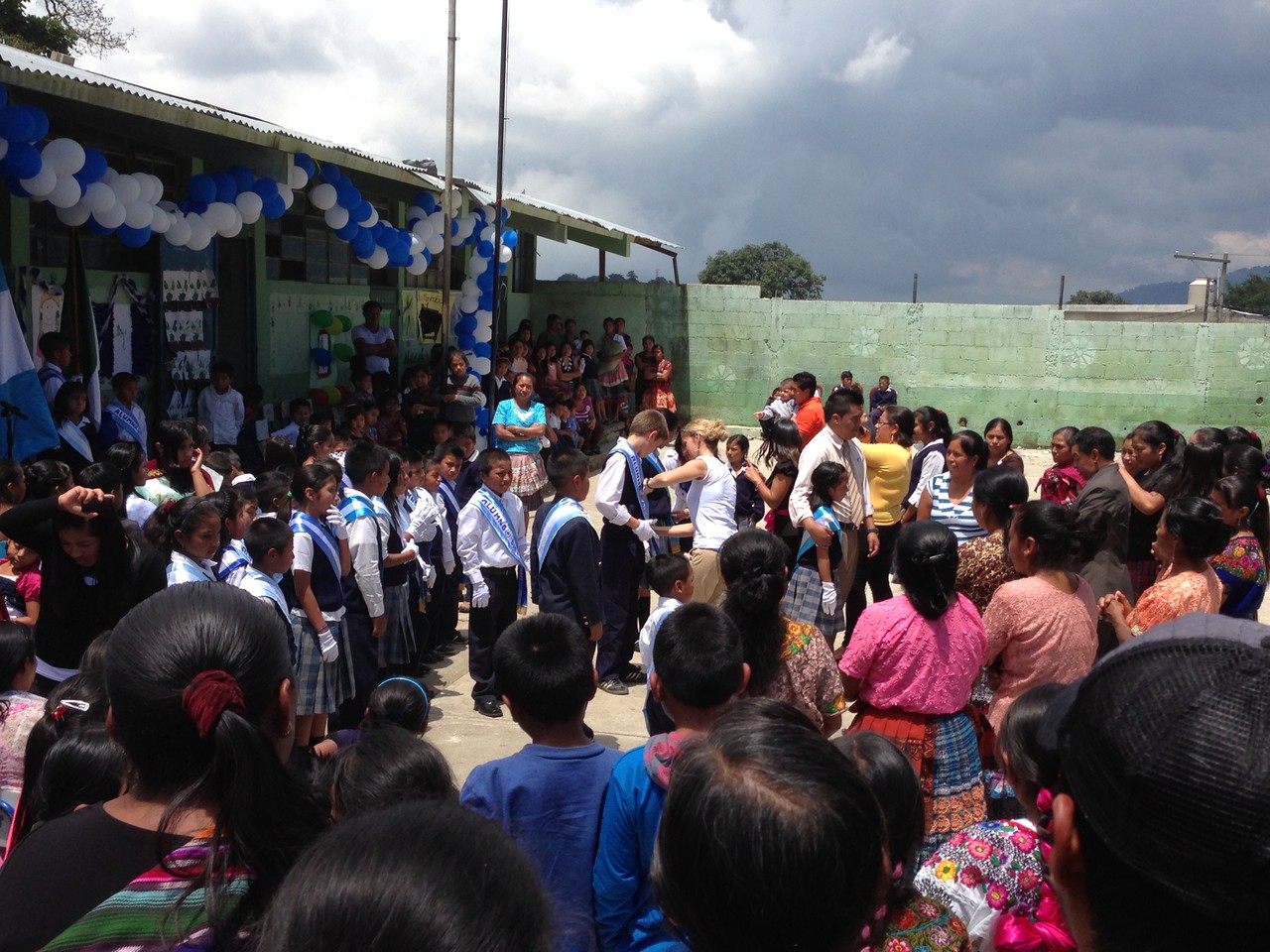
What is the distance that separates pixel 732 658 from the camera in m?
2.76

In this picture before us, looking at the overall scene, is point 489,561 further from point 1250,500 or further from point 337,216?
point 337,216

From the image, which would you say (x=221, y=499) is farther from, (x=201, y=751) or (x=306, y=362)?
(x=306, y=362)

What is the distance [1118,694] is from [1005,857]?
1.37 metres

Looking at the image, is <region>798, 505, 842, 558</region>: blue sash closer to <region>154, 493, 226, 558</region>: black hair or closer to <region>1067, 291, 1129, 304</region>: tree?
<region>154, 493, 226, 558</region>: black hair

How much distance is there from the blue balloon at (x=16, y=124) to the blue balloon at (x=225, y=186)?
2.10 metres

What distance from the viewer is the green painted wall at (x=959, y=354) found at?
17.9 metres

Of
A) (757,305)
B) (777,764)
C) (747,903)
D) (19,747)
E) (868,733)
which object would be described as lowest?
(19,747)

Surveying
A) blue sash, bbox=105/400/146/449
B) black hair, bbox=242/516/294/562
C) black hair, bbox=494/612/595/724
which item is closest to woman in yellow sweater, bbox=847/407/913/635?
black hair, bbox=242/516/294/562

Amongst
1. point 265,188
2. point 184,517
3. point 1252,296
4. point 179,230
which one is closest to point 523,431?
point 265,188

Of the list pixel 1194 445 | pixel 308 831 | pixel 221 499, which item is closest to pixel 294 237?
pixel 221 499

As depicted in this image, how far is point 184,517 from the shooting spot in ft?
13.7

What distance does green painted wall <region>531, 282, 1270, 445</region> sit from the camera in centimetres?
1788

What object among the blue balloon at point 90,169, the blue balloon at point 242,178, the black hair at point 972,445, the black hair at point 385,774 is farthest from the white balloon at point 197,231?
the black hair at point 385,774

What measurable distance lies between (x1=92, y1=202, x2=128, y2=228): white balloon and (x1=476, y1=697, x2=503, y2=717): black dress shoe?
4167 millimetres
